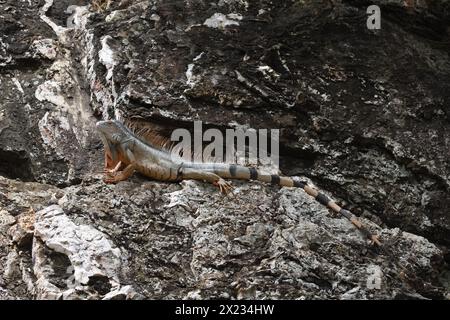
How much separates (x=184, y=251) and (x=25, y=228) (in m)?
1.22

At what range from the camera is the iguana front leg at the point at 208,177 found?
21.8 feet

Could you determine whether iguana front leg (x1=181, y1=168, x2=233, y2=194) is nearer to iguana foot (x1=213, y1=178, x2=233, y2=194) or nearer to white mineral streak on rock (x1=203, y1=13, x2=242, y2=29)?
iguana foot (x1=213, y1=178, x2=233, y2=194)

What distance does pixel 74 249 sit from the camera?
18.8ft

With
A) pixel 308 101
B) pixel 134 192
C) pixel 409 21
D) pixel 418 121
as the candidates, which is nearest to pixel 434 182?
pixel 418 121

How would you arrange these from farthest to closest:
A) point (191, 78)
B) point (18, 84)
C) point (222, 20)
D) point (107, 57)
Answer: point (222, 20) < point (18, 84) < point (107, 57) < point (191, 78)

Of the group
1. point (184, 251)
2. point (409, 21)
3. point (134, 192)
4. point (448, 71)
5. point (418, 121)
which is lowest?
point (184, 251)

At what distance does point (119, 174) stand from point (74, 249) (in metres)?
1.09

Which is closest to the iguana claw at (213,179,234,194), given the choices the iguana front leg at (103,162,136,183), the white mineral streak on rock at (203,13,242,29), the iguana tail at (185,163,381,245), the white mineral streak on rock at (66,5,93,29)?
the iguana tail at (185,163,381,245)

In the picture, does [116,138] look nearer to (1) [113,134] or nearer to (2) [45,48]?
(1) [113,134]

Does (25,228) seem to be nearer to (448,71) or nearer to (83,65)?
(83,65)

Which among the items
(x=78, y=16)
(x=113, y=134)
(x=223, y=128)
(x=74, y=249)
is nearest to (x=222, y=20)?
(x=223, y=128)

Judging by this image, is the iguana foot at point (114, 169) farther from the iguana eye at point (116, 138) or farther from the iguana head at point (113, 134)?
the iguana eye at point (116, 138)

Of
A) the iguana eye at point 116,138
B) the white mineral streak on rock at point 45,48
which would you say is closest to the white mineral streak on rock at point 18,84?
the white mineral streak on rock at point 45,48

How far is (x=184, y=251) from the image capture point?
598 cm
